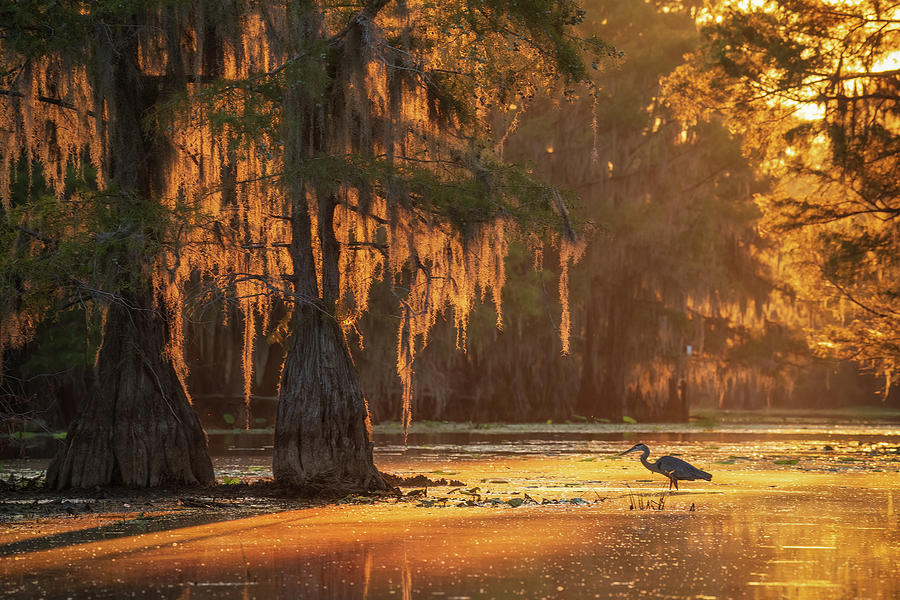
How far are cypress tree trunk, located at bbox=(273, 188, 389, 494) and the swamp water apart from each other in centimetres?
108

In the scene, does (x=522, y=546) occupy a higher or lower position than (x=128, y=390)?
lower

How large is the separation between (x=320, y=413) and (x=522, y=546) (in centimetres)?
650

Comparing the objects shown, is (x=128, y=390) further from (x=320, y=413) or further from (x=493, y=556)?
(x=493, y=556)

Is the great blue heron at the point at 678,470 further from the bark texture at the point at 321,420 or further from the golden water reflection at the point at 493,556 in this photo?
the bark texture at the point at 321,420

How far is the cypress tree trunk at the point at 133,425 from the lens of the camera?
1877 centimetres

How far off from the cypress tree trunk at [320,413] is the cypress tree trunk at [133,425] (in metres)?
1.39

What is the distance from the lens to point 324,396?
1883 centimetres

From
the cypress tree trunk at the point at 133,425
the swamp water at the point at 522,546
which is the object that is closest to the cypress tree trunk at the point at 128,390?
the cypress tree trunk at the point at 133,425

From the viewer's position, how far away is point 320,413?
1877cm

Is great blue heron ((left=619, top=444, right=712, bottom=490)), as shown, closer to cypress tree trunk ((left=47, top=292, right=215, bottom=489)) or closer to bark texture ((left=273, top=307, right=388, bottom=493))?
bark texture ((left=273, top=307, right=388, bottom=493))

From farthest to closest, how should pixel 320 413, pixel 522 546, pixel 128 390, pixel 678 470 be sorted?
pixel 678 470 < pixel 128 390 < pixel 320 413 < pixel 522 546

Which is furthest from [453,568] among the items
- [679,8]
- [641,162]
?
[679,8]

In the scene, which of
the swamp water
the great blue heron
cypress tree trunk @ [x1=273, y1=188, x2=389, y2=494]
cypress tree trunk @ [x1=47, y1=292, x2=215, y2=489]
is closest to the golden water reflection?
the swamp water

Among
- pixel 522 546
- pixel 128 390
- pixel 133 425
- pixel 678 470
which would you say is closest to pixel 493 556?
pixel 522 546
